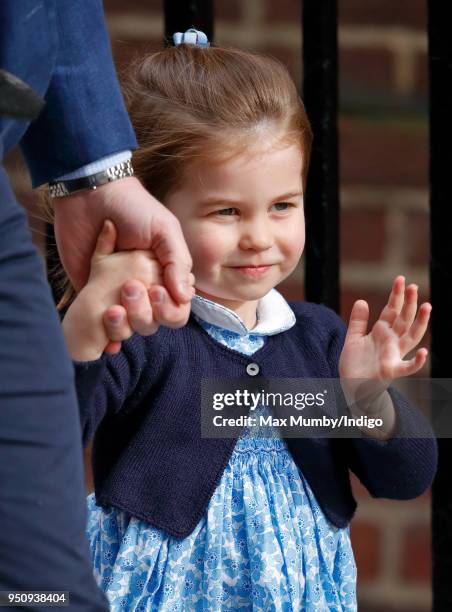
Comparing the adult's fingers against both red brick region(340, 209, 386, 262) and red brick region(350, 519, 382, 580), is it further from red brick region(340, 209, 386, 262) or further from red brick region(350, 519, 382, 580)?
red brick region(350, 519, 382, 580)

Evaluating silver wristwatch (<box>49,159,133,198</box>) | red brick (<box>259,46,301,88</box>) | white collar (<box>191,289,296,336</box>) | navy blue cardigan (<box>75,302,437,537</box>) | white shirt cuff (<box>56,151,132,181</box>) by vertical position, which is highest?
red brick (<box>259,46,301,88</box>)

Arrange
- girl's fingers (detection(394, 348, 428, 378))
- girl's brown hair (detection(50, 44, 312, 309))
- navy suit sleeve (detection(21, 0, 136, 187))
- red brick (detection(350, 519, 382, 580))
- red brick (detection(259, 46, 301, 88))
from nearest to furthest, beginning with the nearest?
navy suit sleeve (detection(21, 0, 136, 187))
girl's fingers (detection(394, 348, 428, 378))
girl's brown hair (detection(50, 44, 312, 309))
red brick (detection(259, 46, 301, 88))
red brick (detection(350, 519, 382, 580))

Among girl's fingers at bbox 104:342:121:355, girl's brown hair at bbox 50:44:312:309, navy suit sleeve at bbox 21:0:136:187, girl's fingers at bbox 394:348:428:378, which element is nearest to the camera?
navy suit sleeve at bbox 21:0:136:187

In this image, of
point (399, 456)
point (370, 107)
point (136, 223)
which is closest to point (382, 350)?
point (399, 456)

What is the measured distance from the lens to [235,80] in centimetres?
178

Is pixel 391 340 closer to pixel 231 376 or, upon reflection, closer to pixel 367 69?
pixel 231 376

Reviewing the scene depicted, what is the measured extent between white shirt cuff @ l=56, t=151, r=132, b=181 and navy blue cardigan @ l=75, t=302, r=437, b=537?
0.28 m

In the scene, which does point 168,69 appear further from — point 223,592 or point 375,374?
point 223,592

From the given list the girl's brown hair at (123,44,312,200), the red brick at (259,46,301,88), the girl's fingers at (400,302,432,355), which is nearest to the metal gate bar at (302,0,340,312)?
the girl's brown hair at (123,44,312,200)

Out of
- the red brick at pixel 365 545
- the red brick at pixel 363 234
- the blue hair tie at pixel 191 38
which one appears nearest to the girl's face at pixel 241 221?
the blue hair tie at pixel 191 38

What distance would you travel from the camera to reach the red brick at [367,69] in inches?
90.5

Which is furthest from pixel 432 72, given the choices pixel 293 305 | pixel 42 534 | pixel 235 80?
pixel 42 534

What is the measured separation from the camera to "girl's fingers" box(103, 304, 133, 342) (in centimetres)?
142

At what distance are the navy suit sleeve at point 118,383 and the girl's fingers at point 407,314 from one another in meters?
0.31
